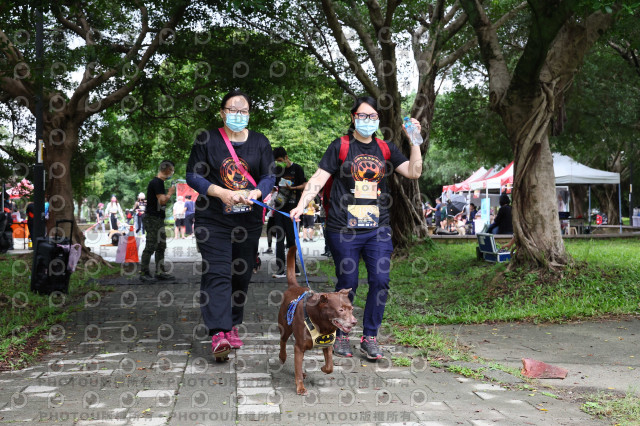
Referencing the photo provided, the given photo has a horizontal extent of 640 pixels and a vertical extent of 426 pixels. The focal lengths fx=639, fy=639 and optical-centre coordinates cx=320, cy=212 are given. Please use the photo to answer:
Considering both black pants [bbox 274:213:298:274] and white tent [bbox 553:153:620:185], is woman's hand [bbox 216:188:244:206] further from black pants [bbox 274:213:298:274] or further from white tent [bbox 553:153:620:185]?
white tent [bbox 553:153:620:185]

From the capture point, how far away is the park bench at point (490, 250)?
403 inches

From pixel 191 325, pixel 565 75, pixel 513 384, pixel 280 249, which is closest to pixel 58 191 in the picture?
pixel 280 249

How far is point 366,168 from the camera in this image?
5.19m

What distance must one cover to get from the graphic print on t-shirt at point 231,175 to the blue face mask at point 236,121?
0.26 m

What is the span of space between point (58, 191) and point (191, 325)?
7358 millimetres

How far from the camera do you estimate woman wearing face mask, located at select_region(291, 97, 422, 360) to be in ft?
16.9

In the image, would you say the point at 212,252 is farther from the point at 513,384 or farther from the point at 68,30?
the point at 68,30

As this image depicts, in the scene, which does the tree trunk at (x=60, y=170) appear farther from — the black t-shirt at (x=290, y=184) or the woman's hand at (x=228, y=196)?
the woman's hand at (x=228, y=196)

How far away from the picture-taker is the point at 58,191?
12.7 meters

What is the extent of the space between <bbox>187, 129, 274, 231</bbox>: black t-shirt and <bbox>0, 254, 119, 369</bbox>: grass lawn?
1.89 meters

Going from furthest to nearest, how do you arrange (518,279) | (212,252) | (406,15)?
1. (406,15)
2. (518,279)
3. (212,252)

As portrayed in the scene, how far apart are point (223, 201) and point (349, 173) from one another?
3.40 feet

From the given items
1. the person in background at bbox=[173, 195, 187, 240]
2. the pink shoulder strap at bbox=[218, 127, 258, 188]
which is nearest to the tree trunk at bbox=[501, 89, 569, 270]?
the pink shoulder strap at bbox=[218, 127, 258, 188]

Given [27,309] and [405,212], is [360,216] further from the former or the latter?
[405,212]
